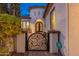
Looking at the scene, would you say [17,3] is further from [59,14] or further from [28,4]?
[59,14]

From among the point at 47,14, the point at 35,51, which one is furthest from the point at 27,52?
the point at 47,14

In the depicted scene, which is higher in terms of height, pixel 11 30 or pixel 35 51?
pixel 11 30

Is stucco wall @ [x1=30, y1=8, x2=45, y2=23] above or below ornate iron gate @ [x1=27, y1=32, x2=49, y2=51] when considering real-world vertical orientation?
above

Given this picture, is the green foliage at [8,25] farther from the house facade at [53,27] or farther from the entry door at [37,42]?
the entry door at [37,42]

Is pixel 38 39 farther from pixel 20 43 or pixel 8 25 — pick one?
pixel 8 25

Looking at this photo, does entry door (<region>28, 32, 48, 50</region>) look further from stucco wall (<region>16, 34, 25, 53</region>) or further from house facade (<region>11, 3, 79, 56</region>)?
stucco wall (<region>16, 34, 25, 53</region>)

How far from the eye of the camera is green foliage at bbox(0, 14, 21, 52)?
4.99 m

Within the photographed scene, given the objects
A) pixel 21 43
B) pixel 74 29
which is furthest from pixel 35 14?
pixel 74 29

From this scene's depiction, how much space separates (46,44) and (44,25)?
39cm

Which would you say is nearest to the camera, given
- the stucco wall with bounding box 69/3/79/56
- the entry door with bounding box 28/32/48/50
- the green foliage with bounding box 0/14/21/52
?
the green foliage with bounding box 0/14/21/52

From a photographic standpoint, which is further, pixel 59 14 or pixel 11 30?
pixel 59 14

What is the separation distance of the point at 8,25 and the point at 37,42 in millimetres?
704

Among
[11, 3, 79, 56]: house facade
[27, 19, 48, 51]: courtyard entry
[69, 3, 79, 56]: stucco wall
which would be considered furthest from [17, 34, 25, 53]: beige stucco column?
[69, 3, 79, 56]: stucco wall

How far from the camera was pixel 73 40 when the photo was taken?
5.17 metres
